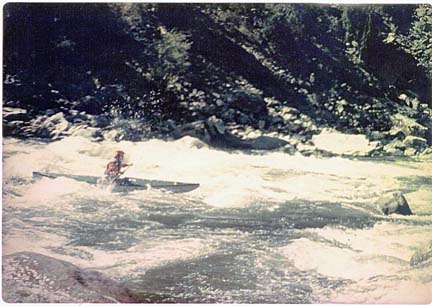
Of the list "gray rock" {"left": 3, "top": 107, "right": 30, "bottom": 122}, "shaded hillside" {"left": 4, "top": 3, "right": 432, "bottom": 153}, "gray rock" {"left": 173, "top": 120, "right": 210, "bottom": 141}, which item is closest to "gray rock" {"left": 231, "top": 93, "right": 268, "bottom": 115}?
"shaded hillside" {"left": 4, "top": 3, "right": 432, "bottom": 153}

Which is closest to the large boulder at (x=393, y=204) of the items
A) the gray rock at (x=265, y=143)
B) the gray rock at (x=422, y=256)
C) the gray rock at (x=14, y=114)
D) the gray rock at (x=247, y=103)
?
the gray rock at (x=422, y=256)

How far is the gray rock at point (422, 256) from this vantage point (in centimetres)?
190

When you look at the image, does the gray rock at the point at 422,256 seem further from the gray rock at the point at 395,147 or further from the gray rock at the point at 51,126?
the gray rock at the point at 51,126

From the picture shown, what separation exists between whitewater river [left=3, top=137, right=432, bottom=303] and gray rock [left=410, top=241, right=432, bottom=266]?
16 mm

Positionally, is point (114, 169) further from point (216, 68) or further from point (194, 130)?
point (216, 68)

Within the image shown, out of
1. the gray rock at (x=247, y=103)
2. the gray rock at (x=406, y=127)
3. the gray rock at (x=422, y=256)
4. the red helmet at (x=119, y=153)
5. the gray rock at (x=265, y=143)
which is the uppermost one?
the gray rock at (x=247, y=103)

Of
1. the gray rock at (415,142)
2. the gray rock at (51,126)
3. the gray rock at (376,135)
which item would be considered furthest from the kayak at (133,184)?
the gray rock at (415,142)

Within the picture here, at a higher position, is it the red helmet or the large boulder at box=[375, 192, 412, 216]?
the red helmet

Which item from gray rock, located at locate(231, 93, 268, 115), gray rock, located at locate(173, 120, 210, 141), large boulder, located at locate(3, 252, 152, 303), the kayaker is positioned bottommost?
large boulder, located at locate(3, 252, 152, 303)

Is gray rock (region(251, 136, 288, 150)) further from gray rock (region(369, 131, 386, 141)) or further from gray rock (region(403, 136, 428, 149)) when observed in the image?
gray rock (region(403, 136, 428, 149))

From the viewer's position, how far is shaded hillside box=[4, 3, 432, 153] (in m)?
1.88

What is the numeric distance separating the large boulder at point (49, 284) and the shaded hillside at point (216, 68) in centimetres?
41

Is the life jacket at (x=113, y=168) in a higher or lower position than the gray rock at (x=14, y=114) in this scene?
lower

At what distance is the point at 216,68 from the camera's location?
1.91m
